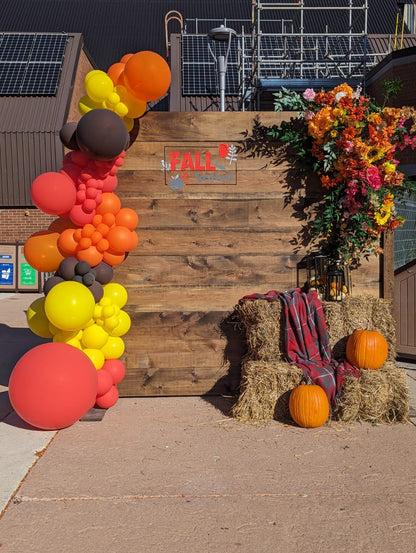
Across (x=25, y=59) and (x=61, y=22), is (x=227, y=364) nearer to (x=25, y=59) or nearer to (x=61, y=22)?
(x=25, y=59)

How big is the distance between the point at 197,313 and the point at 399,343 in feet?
10.2

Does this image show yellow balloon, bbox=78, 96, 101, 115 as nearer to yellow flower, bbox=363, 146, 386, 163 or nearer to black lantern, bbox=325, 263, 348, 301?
yellow flower, bbox=363, 146, 386, 163

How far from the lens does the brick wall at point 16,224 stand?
1772 cm

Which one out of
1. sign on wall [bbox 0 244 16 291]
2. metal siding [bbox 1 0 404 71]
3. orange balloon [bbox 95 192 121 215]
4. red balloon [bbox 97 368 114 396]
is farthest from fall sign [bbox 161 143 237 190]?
metal siding [bbox 1 0 404 71]

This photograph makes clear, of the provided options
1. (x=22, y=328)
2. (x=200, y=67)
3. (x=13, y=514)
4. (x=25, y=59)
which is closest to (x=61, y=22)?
(x=25, y=59)

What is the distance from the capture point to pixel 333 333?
5.08 metres

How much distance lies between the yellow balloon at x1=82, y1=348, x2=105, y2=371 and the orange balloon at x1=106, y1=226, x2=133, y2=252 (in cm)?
92

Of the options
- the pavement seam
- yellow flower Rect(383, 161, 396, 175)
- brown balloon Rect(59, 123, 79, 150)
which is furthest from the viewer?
yellow flower Rect(383, 161, 396, 175)

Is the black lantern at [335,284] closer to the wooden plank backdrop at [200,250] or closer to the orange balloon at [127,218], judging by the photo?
the wooden plank backdrop at [200,250]

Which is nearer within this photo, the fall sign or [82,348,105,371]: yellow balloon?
[82,348,105,371]: yellow balloon

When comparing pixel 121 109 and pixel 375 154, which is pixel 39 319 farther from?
pixel 375 154

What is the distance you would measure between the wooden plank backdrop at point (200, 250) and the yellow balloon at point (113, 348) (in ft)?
1.14

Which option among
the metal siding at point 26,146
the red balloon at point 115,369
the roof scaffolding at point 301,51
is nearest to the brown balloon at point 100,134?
the red balloon at point 115,369

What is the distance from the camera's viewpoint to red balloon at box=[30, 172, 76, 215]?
175 inches
